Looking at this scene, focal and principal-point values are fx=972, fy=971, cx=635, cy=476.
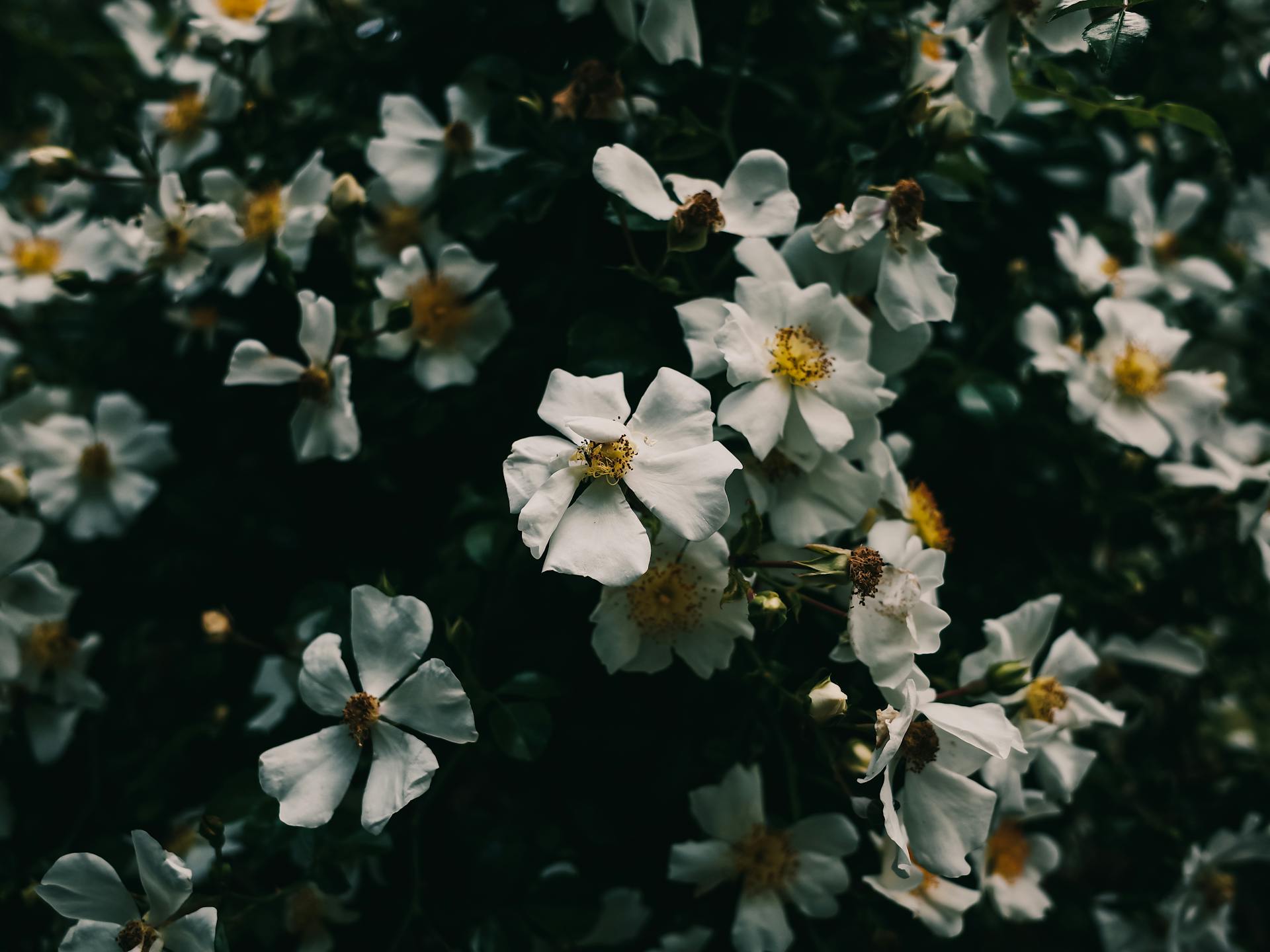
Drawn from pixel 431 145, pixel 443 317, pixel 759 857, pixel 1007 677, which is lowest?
pixel 759 857

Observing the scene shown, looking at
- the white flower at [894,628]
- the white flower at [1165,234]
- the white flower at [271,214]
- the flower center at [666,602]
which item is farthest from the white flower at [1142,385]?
the white flower at [271,214]

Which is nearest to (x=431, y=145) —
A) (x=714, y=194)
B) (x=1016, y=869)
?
(x=714, y=194)

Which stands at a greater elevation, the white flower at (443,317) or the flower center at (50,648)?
the white flower at (443,317)

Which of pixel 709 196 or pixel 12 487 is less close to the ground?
pixel 709 196

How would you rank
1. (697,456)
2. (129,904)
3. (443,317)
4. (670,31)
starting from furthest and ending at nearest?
(443,317), (670,31), (129,904), (697,456)

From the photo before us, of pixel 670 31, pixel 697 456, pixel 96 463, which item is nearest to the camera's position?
pixel 697 456

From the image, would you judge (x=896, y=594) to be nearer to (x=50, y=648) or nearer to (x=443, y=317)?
(x=443, y=317)

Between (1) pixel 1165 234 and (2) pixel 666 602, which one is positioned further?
(1) pixel 1165 234

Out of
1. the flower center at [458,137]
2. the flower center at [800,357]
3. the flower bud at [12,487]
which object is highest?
the flower center at [458,137]

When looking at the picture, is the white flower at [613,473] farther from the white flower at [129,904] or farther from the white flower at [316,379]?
the white flower at [129,904]
